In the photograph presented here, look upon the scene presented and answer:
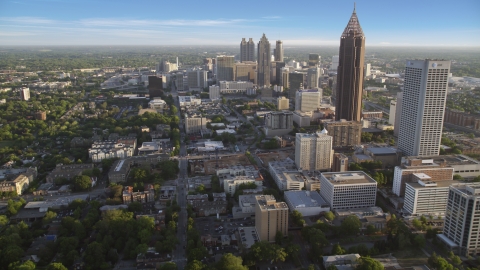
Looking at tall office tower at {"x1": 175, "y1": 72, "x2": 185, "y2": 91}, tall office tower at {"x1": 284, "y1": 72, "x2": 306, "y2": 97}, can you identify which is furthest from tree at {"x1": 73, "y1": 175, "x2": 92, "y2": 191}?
tall office tower at {"x1": 175, "y1": 72, "x2": 185, "y2": 91}

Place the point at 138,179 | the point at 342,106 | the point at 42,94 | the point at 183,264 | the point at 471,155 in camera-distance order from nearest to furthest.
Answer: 1. the point at 183,264
2. the point at 138,179
3. the point at 471,155
4. the point at 342,106
5. the point at 42,94

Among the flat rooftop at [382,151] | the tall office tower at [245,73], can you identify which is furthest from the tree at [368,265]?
the tall office tower at [245,73]

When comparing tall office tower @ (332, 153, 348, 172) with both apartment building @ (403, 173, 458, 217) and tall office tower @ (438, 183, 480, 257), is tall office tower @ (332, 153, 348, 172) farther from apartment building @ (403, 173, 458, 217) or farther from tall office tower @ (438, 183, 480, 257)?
tall office tower @ (438, 183, 480, 257)

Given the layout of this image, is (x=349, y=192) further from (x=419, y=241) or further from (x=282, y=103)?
(x=282, y=103)

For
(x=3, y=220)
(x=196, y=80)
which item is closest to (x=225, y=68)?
(x=196, y=80)

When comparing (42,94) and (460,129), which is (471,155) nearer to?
(460,129)

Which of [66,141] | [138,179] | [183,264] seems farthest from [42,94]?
[183,264]
